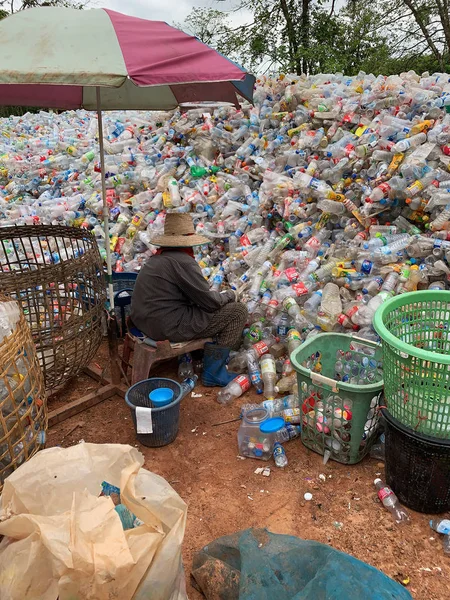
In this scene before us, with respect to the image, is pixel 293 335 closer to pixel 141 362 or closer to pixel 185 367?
pixel 185 367

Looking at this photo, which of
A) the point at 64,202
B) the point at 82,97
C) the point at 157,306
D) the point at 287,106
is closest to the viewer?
the point at 157,306

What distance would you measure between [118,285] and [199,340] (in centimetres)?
133

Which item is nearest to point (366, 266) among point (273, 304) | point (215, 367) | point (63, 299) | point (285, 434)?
point (273, 304)

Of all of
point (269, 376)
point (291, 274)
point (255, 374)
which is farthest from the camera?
point (291, 274)

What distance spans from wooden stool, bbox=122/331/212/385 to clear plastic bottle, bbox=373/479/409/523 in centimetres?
171

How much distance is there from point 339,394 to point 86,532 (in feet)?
5.50

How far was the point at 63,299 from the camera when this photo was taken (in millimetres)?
3396

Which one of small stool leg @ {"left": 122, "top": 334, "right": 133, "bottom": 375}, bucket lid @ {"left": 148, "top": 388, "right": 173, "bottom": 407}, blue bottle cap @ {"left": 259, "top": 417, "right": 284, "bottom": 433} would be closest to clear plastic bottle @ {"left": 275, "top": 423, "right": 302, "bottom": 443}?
blue bottle cap @ {"left": 259, "top": 417, "right": 284, "bottom": 433}

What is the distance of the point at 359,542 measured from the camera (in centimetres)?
235

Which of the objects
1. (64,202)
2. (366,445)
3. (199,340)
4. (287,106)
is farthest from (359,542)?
(64,202)

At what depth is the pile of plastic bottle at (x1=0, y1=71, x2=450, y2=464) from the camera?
3973 millimetres

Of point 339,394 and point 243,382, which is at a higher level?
point 339,394

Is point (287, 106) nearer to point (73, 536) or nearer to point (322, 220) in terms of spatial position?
point (322, 220)

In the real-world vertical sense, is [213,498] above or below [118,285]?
below
